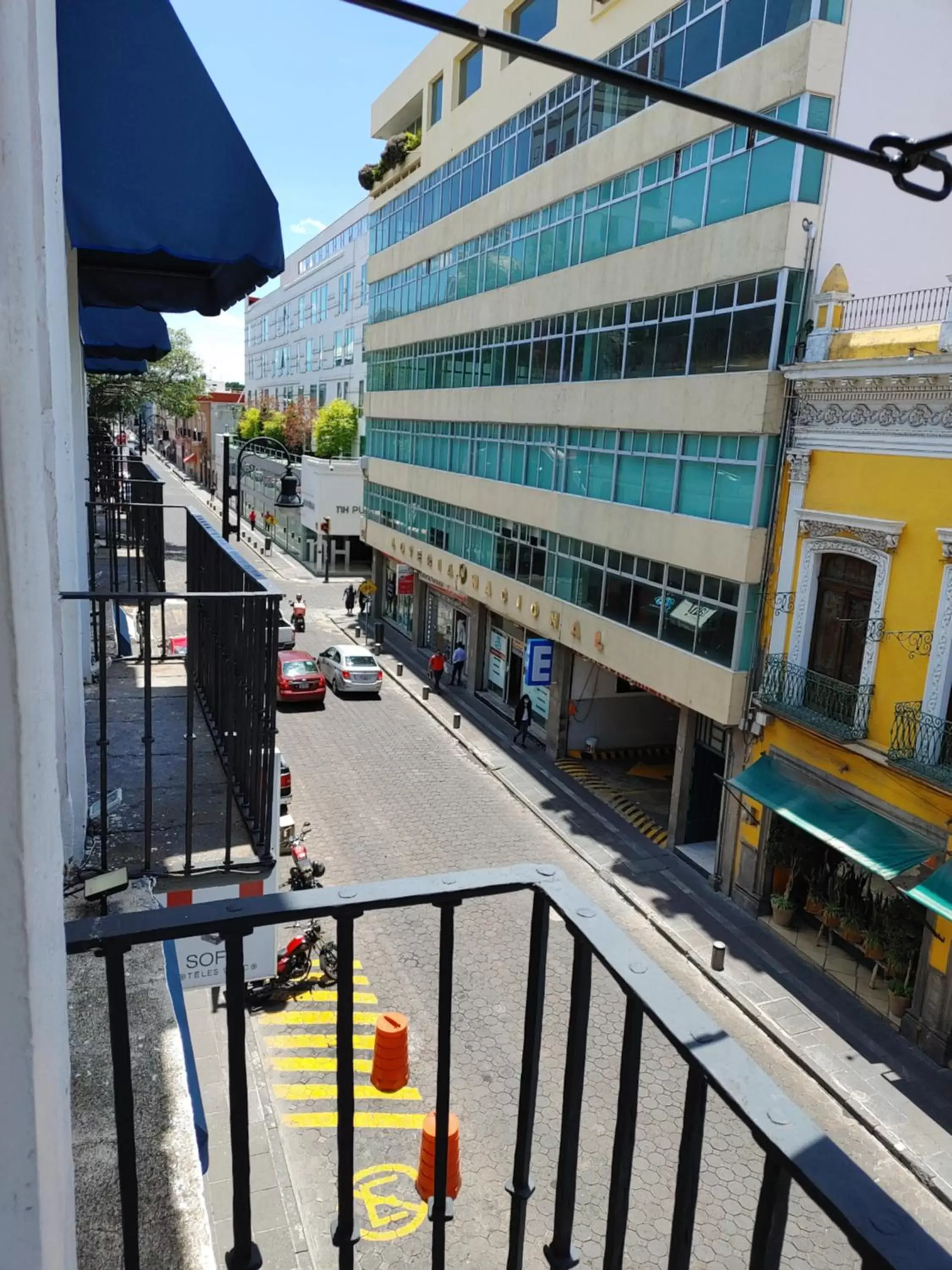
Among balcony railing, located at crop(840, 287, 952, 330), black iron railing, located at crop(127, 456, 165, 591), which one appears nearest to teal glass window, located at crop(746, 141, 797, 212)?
balcony railing, located at crop(840, 287, 952, 330)

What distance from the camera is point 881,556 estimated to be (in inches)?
511

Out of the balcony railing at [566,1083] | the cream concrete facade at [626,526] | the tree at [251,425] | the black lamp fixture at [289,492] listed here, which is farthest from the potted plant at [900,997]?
the tree at [251,425]

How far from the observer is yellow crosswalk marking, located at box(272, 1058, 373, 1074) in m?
10.9

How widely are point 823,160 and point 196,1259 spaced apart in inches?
608

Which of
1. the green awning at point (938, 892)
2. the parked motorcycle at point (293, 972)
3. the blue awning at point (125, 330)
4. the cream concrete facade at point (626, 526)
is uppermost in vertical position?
the blue awning at point (125, 330)

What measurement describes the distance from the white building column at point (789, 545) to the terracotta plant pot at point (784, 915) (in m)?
4.22

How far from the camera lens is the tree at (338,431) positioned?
47094 millimetres

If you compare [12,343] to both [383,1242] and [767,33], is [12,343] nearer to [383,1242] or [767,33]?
[383,1242]

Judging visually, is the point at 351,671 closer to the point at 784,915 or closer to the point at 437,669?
the point at 437,669

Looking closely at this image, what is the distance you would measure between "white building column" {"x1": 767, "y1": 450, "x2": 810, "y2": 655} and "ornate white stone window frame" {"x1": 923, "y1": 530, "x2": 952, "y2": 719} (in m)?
2.58

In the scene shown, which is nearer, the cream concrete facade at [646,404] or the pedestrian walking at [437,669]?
the cream concrete facade at [646,404]

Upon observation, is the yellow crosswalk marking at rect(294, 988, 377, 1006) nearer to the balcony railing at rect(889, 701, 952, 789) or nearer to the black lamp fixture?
the balcony railing at rect(889, 701, 952, 789)

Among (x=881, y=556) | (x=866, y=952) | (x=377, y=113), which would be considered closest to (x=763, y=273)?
(x=881, y=556)

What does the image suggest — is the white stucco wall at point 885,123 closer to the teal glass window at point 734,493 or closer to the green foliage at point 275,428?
the teal glass window at point 734,493
